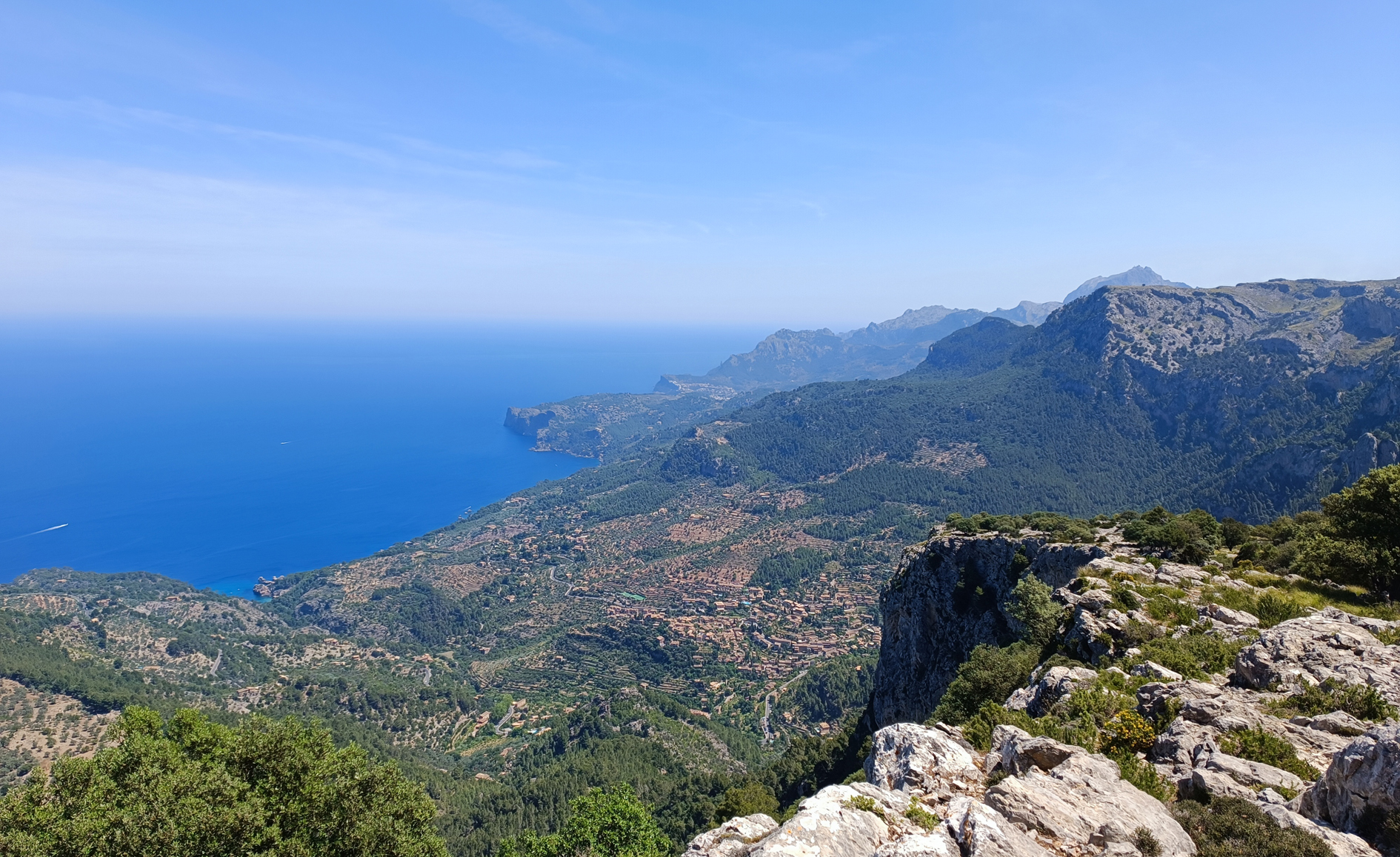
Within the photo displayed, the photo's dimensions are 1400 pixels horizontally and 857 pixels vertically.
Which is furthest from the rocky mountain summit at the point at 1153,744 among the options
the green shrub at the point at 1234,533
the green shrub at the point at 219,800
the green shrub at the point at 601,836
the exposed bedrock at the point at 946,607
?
the green shrub at the point at 601,836

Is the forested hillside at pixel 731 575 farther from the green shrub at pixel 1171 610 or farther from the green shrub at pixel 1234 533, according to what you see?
the green shrub at pixel 1171 610

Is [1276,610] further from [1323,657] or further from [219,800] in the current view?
[219,800]

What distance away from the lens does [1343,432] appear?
3703 inches

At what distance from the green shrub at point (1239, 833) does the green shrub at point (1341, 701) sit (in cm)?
536

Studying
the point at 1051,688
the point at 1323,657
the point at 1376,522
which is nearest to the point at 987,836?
the point at 1051,688

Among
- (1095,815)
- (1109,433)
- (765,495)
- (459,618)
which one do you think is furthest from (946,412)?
(1095,815)

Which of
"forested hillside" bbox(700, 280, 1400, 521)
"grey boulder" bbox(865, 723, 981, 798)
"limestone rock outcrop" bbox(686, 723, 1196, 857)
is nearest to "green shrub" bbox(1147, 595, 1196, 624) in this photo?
"grey boulder" bbox(865, 723, 981, 798)

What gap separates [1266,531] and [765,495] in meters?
135

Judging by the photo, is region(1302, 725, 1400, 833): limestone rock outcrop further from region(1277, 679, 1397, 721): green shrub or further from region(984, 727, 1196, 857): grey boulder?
region(1277, 679, 1397, 721): green shrub

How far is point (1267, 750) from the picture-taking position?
1247 cm

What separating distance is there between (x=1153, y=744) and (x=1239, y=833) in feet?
15.2

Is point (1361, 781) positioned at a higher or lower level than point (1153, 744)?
higher

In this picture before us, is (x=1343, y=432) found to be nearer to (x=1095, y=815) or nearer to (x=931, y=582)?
(x=931, y=582)

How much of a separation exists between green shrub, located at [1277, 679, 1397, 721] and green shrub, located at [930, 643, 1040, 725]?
29.0ft
